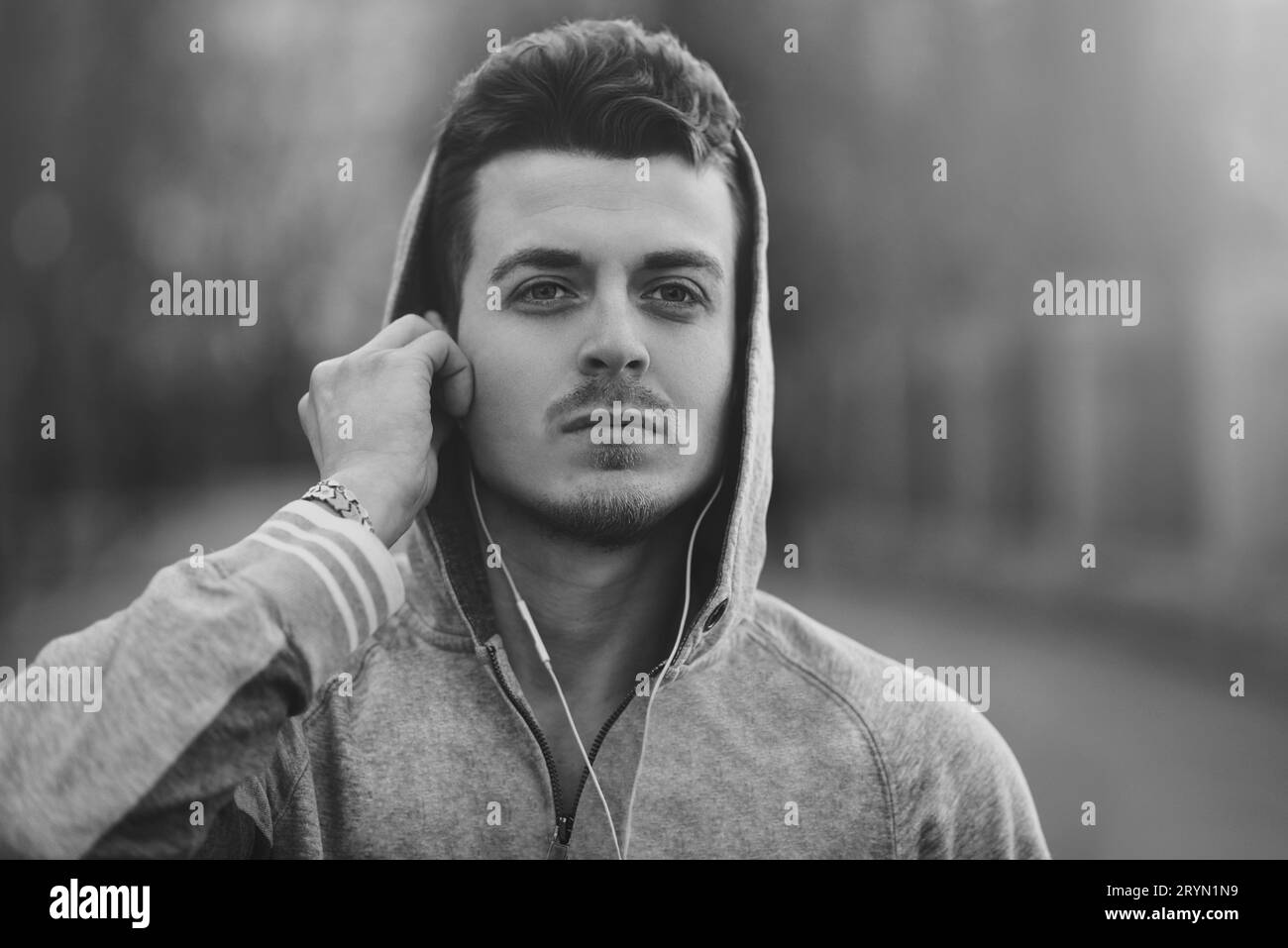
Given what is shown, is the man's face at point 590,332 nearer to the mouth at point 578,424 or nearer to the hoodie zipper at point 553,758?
the mouth at point 578,424

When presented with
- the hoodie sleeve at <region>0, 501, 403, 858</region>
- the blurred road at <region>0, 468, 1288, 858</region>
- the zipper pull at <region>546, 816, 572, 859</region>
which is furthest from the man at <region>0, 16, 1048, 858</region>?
the blurred road at <region>0, 468, 1288, 858</region>

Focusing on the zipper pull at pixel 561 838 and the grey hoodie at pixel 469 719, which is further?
the zipper pull at pixel 561 838

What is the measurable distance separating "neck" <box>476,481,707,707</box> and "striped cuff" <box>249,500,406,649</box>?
432mm

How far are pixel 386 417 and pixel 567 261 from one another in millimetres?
395

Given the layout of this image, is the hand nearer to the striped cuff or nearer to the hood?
the striped cuff

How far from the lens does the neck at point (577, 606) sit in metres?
1.97

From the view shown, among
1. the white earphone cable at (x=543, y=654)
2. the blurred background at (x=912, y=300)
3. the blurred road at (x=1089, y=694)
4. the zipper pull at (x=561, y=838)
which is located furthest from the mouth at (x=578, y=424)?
the blurred road at (x=1089, y=694)

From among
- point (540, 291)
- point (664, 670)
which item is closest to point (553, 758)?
point (664, 670)

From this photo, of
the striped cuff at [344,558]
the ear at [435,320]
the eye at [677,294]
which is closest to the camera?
the striped cuff at [344,558]

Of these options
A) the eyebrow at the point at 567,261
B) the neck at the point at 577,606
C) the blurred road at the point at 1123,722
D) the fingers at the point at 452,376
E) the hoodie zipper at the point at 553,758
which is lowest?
the blurred road at the point at 1123,722

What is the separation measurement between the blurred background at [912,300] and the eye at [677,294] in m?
0.61

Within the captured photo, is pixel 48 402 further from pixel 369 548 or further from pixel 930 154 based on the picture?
pixel 930 154
